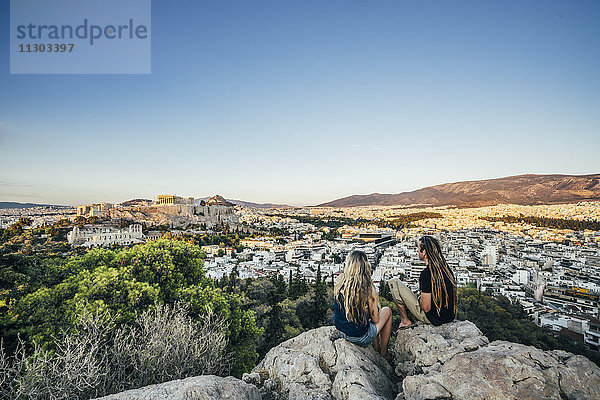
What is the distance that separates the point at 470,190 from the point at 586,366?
17695 centimetres

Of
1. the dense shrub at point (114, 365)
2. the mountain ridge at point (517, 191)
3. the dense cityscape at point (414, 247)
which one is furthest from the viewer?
the mountain ridge at point (517, 191)

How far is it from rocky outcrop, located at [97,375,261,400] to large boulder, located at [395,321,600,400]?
159cm

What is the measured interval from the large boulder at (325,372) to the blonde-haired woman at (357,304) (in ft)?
0.56

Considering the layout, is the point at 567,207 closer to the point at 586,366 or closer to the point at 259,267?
the point at 259,267

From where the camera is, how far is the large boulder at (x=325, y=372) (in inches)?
124

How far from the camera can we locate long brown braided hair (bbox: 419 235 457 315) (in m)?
3.72

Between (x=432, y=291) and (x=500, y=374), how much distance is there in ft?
3.86

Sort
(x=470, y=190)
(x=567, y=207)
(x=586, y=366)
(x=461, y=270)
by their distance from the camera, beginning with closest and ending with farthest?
(x=586, y=366) → (x=461, y=270) → (x=567, y=207) → (x=470, y=190)

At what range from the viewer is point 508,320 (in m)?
18.5

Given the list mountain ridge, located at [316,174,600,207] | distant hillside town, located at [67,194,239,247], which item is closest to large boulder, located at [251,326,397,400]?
distant hillside town, located at [67,194,239,247]

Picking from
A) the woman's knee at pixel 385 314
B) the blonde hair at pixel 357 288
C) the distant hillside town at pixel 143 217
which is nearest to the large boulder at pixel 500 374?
the woman's knee at pixel 385 314

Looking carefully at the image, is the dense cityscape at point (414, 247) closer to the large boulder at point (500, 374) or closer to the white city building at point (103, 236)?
the white city building at point (103, 236)

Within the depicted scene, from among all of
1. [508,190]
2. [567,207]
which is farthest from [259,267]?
[508,190]

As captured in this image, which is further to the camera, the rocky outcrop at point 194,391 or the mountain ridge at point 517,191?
the mountain ridge at point 517,191
